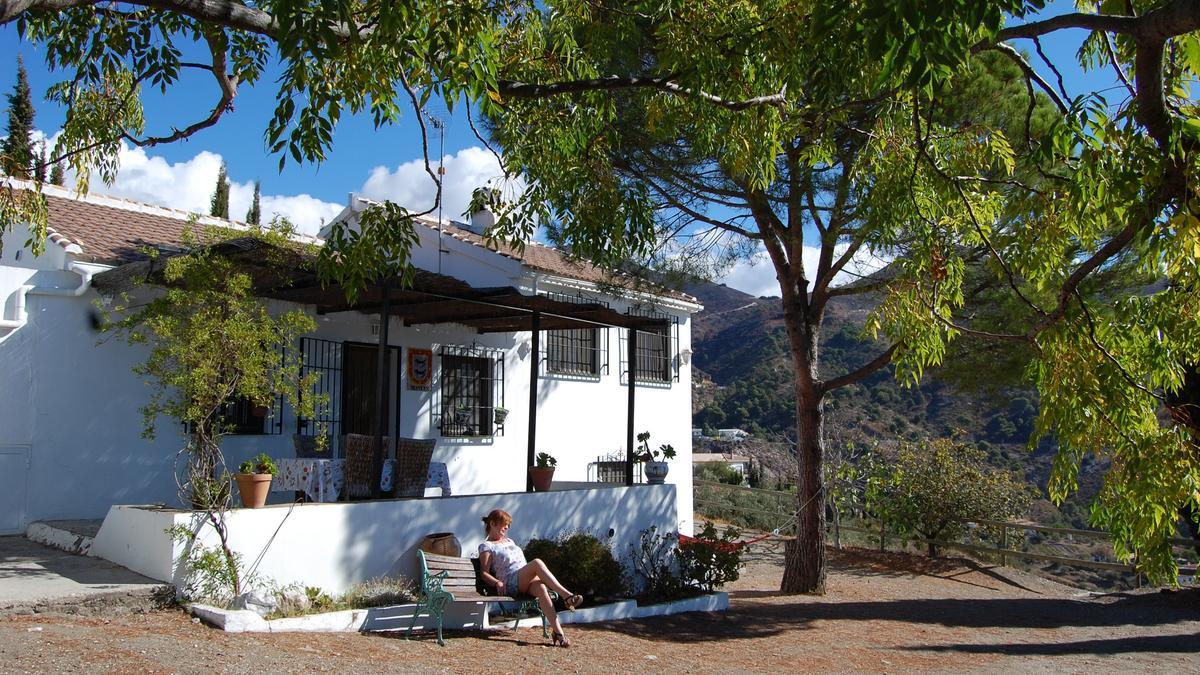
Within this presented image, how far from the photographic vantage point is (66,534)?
857 cm

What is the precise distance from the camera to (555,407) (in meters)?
15.5

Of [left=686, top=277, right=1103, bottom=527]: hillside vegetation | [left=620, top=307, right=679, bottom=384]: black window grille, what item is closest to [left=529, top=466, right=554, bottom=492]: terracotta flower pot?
[left=620, top=307, right=679, bottom=384]: black window grille

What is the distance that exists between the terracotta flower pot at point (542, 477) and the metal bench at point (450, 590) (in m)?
2.36

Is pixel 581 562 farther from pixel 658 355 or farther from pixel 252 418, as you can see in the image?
pixel 658 355

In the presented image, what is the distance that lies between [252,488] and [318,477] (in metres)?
1.39

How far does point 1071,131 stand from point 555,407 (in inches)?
442

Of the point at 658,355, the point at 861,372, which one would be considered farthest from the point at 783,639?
the point at 658,355

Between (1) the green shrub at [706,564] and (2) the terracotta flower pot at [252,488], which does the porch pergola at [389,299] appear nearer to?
(1) the green shrub at [706,564]

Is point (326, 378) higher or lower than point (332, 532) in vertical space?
higher

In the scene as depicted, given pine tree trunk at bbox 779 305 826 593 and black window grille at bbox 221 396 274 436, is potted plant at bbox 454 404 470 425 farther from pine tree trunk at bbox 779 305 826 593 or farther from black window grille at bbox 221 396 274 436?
pine tree trunk at bbox 779 305 826 593

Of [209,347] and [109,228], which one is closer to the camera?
[209,347]

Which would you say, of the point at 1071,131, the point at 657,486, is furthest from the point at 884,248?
the point at 1071,131

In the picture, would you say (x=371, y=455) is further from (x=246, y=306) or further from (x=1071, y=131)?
(x=1071, y=131)

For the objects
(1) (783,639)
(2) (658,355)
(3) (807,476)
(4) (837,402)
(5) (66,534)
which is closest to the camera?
(5) (66,534)
